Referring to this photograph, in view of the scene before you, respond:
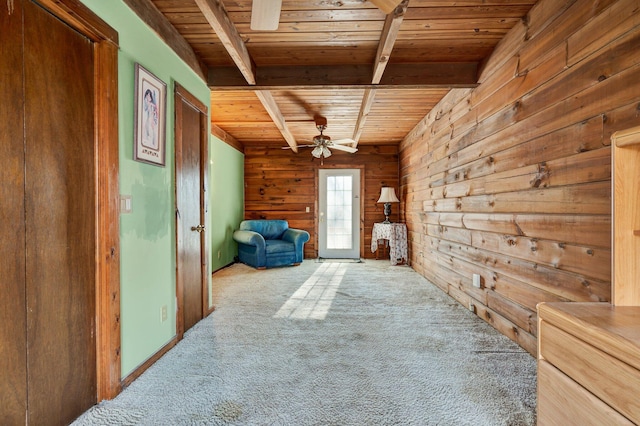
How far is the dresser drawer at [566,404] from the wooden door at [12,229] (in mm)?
2037

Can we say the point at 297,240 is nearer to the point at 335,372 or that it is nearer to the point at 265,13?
the point at 335,372

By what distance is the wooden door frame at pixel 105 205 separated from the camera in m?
1.72

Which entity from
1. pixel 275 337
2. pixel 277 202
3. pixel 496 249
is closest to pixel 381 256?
pixel 277 202

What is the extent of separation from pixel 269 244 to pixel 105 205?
152 inches

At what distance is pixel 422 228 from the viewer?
16.4 feet

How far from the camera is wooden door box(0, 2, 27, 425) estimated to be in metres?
1.24

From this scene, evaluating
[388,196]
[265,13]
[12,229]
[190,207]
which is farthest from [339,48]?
[388,196]

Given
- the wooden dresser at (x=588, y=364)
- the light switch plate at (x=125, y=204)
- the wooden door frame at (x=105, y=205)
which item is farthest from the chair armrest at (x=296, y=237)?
the wooden dresser at (x=588, y=364)

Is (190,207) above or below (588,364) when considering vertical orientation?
above

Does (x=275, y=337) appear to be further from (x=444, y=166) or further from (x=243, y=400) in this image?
(x=444, y=166)

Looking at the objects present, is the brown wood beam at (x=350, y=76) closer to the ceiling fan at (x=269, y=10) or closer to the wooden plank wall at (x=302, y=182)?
the ceiling fan at (x=269, y=10)

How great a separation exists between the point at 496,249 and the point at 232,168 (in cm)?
482

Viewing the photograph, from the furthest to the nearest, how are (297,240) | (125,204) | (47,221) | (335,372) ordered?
(297,240) < (335,372) < (125,204) < (47,221)

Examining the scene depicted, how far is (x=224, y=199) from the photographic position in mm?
5797
